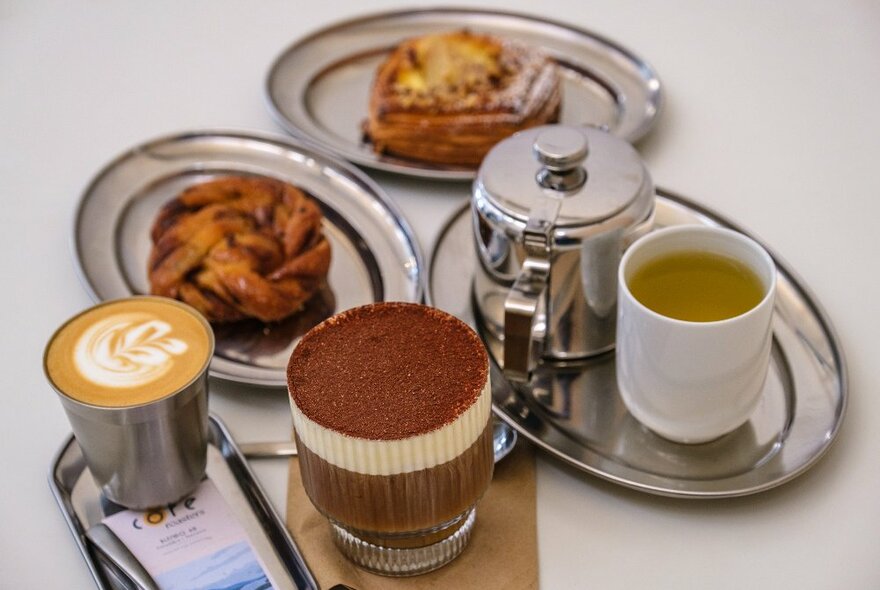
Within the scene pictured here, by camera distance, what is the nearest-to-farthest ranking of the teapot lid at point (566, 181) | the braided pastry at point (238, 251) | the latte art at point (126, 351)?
the latte art at point (126, 351) → the teapot lid at point (566, 181) → the braided pastry at point (238, 251)

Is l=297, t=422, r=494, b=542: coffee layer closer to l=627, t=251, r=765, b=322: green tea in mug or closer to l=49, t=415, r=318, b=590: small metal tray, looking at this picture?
l=49, t=415, r=318, b=590: small metal tray

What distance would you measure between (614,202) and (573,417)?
Result: 8.2 inches

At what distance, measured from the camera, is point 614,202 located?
98cm

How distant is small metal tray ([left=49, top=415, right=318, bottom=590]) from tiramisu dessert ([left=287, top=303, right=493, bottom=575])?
0.17 feet

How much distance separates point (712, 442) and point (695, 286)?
15cm

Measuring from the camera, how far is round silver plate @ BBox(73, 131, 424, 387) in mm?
1104

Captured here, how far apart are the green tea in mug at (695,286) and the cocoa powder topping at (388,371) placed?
0.61 feet

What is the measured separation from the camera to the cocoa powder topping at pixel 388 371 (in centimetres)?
77

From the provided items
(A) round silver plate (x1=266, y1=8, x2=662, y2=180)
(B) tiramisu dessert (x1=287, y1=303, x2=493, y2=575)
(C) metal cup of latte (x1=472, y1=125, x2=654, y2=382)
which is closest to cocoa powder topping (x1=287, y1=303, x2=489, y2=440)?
(B) tiramisu dessert (x1=287, y1=303, x2=493, y2=575)

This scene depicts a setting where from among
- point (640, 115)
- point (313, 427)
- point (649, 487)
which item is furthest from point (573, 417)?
point (640, 115)

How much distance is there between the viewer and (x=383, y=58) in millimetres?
1624

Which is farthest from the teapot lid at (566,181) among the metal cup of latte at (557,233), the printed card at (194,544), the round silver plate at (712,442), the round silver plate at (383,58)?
the printed card at (194,544)

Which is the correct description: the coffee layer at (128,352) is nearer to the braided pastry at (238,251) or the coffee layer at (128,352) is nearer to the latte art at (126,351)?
the latte art at (126,351)

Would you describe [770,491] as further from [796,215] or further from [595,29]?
[595,29]
